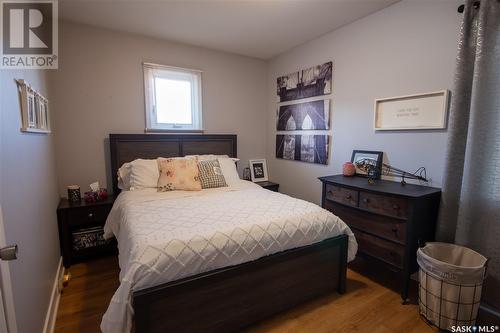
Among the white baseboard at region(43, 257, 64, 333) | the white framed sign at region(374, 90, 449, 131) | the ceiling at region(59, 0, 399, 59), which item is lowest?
the white baseboard at region(43, 257, 64, 333)

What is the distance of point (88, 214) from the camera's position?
2.52m

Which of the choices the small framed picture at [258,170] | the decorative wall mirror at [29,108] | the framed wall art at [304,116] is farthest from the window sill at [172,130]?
the decorative wall mirror at [29,108]

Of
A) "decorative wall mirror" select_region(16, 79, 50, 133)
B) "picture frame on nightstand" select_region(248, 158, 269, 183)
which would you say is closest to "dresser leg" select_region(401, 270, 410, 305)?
"picture frame on nightstand" select_region(248, 158, 269, 183)

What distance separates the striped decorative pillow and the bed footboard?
4.23 ft

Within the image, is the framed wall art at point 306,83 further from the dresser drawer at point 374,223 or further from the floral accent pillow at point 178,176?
the floral accent pillow at point 178,176

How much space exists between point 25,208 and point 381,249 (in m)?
2.45

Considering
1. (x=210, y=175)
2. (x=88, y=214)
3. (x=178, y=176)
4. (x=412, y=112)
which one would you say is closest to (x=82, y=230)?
(x=88, y=214)

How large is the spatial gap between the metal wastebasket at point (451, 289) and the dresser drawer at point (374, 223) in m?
0.18

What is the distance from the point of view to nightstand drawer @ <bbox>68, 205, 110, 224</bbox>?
2.46m

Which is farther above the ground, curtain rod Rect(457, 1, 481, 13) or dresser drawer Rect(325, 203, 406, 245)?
curtain rod Rect(457, 1, 481, 13)

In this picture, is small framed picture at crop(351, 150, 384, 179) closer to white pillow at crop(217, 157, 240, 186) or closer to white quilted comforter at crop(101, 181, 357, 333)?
white quilted comforter at crop(101, 181, 357, 333)

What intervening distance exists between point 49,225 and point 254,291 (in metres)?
1.72

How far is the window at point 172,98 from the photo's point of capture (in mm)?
3102

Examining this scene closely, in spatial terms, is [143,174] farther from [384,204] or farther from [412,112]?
[412,112]
